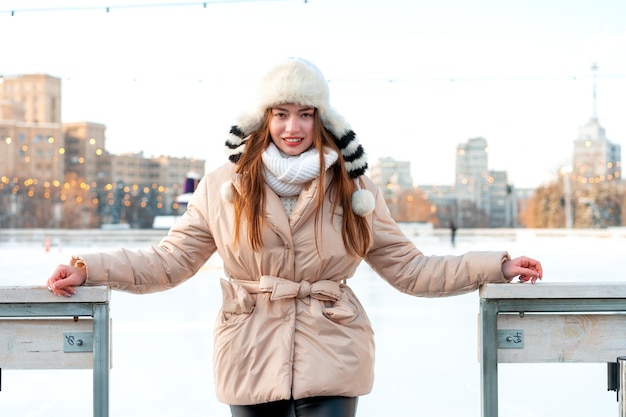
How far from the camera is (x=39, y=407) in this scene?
9.62ft

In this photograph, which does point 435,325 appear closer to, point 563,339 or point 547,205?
point 563,339

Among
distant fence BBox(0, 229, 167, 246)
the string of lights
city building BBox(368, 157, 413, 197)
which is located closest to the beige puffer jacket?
the string of lights

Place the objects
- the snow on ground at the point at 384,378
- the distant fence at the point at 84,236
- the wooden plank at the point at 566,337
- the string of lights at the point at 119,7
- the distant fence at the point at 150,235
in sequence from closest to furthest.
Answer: the wooden plank at the point at 566,337 → the snow on ground at the point at 384,378 → the string of lights at the point at 119,7 → the distant fence at the point at 84,236 → the distant fence at the point at 150,235

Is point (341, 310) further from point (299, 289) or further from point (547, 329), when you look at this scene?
point (547, 329)

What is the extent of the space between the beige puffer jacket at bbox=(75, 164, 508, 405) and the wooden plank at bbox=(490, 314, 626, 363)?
120mm

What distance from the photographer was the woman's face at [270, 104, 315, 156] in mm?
1531

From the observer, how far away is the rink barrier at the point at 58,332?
1.49m

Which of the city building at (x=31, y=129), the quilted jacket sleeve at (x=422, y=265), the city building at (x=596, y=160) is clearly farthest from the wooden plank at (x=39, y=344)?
the city building at (x=596, y=160)

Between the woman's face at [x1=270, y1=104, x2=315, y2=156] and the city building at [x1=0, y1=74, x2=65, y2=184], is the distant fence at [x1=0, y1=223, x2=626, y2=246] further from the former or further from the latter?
the woman's face at [x1=270, y1=104, x2=315, y2=156]

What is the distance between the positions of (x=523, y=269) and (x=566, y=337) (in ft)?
0.55

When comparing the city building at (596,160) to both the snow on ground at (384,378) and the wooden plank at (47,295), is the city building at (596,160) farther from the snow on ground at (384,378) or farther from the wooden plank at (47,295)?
the wooden plank at (47,295)

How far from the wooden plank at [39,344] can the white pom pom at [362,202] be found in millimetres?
589

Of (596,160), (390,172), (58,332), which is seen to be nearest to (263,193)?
(58,332)

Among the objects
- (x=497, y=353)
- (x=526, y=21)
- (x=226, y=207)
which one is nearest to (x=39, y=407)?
(x=226, y=207)
